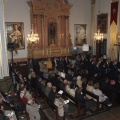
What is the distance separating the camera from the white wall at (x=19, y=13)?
48.4 feet

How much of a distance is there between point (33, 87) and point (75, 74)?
2.90m

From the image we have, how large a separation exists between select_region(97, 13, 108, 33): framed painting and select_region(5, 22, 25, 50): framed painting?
7400 millimetres

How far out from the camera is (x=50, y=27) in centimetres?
1639

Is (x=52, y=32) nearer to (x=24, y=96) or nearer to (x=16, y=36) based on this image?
(x=16, y=36)

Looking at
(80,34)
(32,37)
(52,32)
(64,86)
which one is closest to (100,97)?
(64,86)

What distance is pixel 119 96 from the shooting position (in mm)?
8609

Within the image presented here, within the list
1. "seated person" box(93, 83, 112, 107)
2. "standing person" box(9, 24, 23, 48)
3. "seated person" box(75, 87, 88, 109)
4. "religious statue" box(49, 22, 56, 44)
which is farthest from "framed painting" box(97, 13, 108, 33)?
"seated person" box(75, 87, 88, 109)

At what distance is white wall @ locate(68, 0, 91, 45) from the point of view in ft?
57.4

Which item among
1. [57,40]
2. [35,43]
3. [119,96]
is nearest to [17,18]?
[35,43]

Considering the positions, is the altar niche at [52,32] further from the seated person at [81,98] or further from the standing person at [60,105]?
the standing person at [60,105]

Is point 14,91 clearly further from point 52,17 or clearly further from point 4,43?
point 52,17

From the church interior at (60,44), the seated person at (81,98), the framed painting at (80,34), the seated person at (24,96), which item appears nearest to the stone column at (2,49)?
the church interior at (60,44)

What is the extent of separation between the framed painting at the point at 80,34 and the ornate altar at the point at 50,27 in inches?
41.5

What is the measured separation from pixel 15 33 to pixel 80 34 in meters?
6.56
